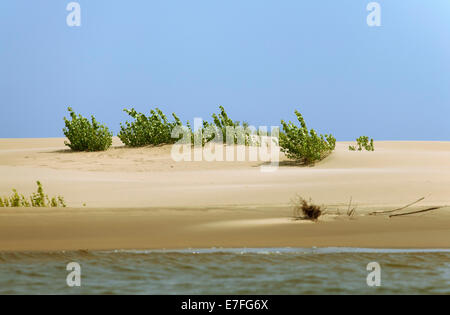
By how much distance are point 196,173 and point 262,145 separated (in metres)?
8.32

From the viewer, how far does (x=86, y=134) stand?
2925 centimetres

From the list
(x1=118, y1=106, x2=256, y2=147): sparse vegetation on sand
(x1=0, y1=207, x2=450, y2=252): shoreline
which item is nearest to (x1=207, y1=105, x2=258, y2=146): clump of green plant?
(x1=118, y1=106, x2=256, y2=147): sparse vegetation on sand

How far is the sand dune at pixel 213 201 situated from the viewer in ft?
31.0

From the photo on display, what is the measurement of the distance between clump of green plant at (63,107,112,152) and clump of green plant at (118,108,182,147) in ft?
3.90

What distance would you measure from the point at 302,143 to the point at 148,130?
28.9ft

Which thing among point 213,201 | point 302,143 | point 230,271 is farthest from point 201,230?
point 302,143

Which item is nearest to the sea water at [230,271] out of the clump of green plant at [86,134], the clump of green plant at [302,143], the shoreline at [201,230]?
the shoreline at [201,230]

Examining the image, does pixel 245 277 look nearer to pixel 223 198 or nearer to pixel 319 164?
pixel 223 198

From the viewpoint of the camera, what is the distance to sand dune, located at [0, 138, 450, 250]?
31.0 feet

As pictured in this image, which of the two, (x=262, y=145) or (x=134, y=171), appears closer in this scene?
(x=134, y=171)

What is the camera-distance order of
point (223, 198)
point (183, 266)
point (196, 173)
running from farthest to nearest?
point (196, 173) < point (223, 198) < point (183, 266)

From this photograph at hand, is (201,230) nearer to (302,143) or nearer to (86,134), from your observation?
(302,143)

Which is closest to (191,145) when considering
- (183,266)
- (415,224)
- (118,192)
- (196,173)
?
(196,173)
